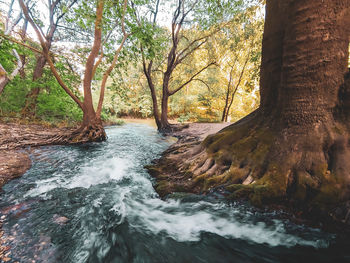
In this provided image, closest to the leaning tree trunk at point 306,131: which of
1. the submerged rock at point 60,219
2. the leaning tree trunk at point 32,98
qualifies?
the submerged rock at point 60,219

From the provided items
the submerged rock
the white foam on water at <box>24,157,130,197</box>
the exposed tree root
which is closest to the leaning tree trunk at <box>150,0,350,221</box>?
the exposed tree root

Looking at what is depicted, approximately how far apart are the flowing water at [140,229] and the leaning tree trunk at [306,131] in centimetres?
32

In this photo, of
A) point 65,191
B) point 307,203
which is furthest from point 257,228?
point 65,191

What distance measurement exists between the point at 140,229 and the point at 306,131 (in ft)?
9.31

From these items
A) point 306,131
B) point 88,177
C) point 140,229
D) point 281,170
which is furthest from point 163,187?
point 306,131

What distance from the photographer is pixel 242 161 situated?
2686 mm

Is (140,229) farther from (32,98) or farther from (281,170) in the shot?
(32,98)

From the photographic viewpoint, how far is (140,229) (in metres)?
2.05

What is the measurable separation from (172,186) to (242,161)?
140 centimetres

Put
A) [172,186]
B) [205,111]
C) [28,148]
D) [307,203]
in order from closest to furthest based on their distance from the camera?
[307,203], [172,186], [28,148], [205,111]

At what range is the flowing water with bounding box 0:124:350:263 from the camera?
1614 millimetres

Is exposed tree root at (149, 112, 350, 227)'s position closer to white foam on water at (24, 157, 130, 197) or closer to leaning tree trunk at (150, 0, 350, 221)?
leaning tree trunk at (150, 0, 350, 221)

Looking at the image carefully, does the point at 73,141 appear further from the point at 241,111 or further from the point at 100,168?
the point at 241,111

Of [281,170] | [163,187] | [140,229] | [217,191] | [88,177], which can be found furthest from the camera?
[88,177]
